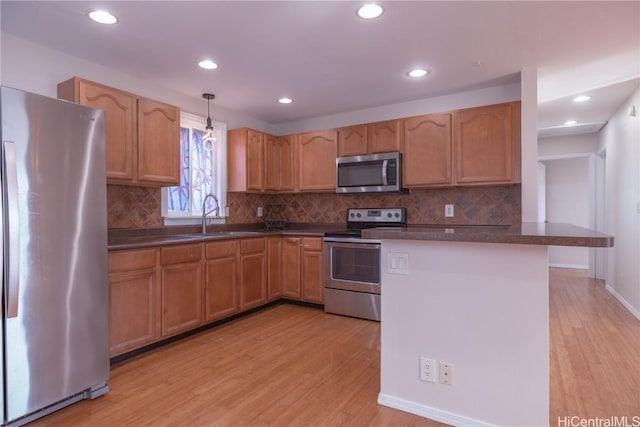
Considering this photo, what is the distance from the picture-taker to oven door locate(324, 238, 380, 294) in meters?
3.64

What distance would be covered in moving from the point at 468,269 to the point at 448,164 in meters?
2.09

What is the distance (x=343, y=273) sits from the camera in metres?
3.81

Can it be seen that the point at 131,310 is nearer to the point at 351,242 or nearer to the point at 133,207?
the point at 133,207

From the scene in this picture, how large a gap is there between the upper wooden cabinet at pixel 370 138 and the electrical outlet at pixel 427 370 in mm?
2534

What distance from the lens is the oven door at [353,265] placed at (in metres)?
3.64

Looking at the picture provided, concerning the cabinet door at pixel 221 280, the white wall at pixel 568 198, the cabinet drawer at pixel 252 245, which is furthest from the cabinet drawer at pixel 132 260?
the white wall at pixel 568 198

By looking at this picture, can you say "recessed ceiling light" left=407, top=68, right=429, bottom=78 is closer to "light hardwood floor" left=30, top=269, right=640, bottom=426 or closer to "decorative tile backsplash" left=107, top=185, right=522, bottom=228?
"decorative tile backsplash" left=107, top=185, right=522, bottom=228

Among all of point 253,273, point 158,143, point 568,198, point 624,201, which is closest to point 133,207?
point 158,143

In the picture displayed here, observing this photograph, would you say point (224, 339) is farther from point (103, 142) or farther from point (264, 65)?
point (264, 65)

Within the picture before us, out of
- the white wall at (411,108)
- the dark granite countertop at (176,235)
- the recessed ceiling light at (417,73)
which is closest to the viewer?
the dark granite countertop at (176,235)

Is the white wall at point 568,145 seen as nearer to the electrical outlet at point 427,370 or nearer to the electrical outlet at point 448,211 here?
the electrical outlet at point 448,211

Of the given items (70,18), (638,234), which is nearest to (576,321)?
(638,234)

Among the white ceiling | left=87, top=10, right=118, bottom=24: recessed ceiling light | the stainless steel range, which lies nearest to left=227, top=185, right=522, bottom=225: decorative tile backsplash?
the stainless steel range

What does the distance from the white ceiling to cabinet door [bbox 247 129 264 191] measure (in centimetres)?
63
